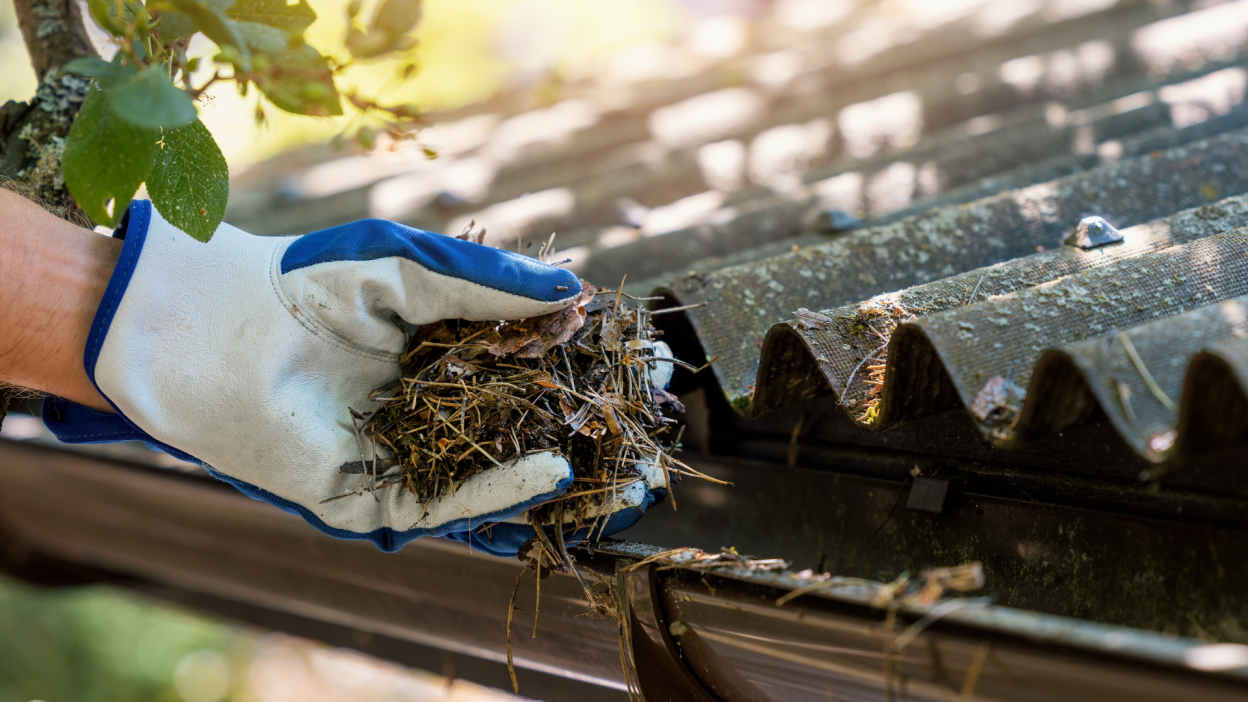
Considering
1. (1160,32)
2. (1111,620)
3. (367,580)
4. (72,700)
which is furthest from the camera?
(72,700)

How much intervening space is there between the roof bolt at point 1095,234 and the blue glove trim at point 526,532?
1049mm

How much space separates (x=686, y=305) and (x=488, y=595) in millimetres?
916

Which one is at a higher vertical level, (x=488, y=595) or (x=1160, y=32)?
(x=1160, y=32)

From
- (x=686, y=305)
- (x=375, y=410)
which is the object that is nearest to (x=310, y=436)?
(x=375, y=410)

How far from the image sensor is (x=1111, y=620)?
52.9 inches

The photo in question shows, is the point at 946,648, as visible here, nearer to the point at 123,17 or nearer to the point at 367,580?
the point at 123,17

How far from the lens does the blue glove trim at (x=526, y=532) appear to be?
1489 millimetres

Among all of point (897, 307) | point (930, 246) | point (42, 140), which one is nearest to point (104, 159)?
point (42, 140)

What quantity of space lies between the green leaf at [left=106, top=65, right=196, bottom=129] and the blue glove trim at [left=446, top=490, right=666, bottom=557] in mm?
859

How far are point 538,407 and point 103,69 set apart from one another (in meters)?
0.80

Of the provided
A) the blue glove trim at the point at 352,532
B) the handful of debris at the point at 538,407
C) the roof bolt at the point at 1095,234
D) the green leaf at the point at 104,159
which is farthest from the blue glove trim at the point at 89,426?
the roof bolt at the point at 1095,234

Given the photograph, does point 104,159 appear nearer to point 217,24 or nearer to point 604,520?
point 217,24

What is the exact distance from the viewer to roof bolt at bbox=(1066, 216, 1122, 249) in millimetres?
1726

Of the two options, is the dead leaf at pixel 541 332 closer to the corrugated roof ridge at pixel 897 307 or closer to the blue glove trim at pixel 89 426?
the corrugated roof ridge at pixel 897 307
